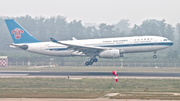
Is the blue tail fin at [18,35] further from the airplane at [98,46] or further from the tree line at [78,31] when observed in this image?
the tree line at [78,31]

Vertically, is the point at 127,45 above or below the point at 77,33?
below

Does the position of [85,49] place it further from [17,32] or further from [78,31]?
[78,31]

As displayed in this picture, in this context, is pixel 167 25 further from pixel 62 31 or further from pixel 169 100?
pixel 169 100

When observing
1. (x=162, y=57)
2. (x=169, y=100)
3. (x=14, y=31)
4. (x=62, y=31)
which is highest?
(x=62, y=31)

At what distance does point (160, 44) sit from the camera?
44781mm

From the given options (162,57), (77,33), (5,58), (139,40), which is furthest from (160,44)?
(77,33)

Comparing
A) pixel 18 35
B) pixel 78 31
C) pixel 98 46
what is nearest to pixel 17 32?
pixel 18 35

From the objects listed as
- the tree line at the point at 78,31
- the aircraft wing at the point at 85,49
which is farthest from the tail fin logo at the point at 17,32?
the tree line at the point at 78,31

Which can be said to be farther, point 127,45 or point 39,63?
point 39,63

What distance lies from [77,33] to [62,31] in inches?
241

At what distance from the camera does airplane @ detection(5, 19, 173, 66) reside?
43594 mm

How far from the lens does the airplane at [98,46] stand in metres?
43.6

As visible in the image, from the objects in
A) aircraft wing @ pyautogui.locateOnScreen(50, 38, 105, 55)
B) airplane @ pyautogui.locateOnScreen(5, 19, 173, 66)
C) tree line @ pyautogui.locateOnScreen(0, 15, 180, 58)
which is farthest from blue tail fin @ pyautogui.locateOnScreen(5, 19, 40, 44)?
tree line @ pyautogui.locateOnScreen(0, 15, 180, 58)

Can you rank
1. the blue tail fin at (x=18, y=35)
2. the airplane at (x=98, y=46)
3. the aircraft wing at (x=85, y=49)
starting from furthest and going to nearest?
the blue tail fin at (x=18, y=35), the airplane at (x=98, y=46), the aircraft wing at (x=85, y=49)
